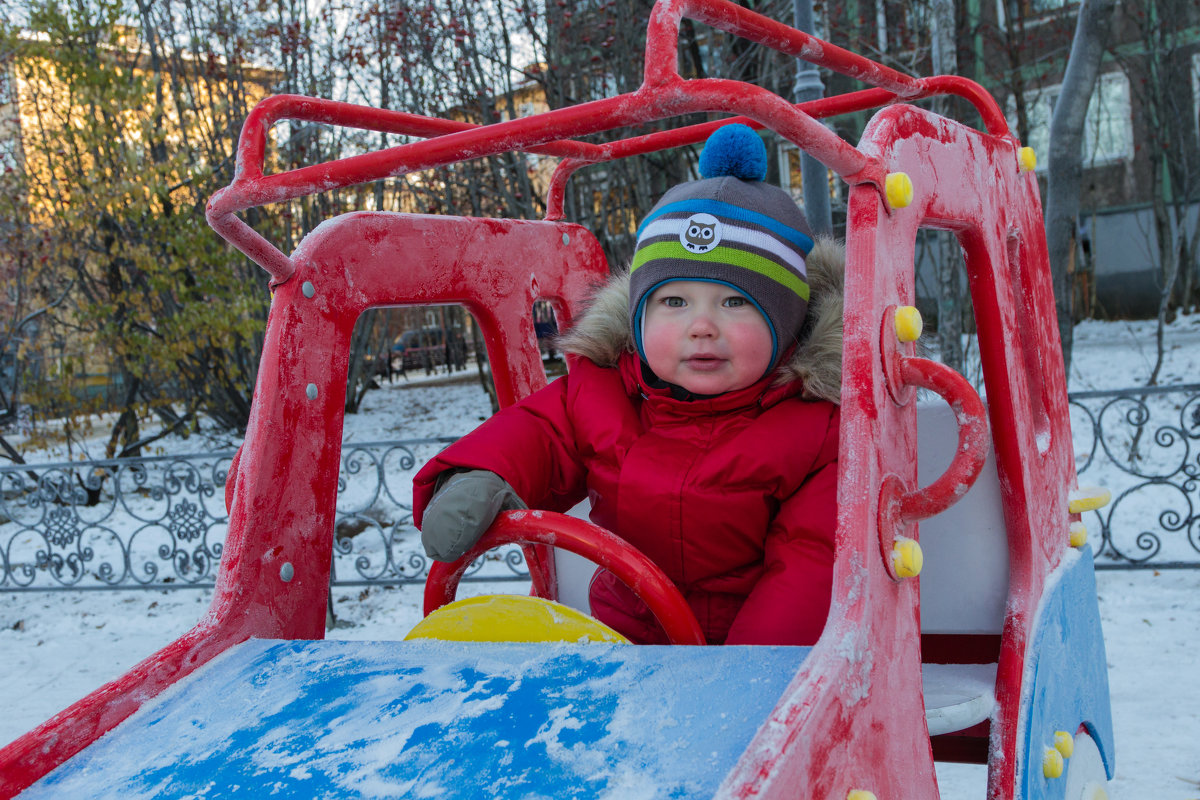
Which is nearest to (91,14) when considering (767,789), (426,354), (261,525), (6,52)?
(6,52)

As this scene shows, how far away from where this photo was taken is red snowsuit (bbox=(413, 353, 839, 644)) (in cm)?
150

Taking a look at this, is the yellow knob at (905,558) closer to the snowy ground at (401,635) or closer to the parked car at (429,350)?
the snowy ground at (401,635)

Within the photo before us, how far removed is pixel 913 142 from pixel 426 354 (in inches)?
678

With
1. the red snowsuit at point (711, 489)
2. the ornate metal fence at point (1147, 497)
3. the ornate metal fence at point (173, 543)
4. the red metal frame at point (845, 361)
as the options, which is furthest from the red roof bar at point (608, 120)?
the ornate metal fence at point (1147, 497)

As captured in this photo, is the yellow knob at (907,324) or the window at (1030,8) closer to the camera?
the yellow knob at (907,324)

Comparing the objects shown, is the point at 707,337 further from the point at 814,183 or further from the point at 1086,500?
the point at 814,183

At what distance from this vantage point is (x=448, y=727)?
1.05 m

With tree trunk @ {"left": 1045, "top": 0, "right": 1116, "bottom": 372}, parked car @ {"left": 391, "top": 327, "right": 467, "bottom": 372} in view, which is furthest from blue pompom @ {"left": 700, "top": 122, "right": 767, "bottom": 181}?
parked car @ {"left": 391, "top": 327, "right": 467, "bottom": 372}

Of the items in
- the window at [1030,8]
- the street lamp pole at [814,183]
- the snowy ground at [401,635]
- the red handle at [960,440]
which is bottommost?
the snowy ground at [401,635]

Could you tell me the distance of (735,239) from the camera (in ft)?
5.25

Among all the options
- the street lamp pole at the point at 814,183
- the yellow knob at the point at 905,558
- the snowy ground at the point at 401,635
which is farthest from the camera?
the street lamp pole at the point at 814,183

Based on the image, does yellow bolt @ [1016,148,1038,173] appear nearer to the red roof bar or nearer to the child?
the red roof bar

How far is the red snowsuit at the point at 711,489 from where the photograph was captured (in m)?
1.50

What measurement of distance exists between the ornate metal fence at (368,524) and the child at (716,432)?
9.55 feet
